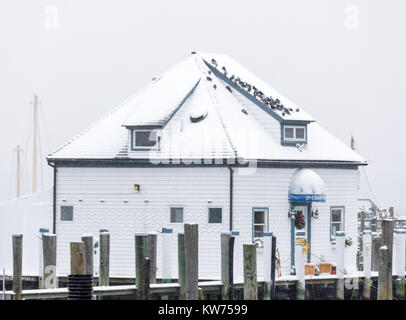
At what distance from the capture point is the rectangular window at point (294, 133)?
44.7m

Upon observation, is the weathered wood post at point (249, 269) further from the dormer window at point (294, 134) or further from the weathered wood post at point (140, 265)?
the dormer window at point (294, 134)

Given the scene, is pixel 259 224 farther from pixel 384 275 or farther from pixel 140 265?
pixel 140 265

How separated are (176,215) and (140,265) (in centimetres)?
917

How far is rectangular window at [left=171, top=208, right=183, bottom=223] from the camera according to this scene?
42.5 m

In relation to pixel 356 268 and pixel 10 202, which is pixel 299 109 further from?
pixel 10 202

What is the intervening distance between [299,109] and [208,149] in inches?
205

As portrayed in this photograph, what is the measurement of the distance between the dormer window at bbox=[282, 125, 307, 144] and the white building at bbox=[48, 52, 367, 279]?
1.9 inches

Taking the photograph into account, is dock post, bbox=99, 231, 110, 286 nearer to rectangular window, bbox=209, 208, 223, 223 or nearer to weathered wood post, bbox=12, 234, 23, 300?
weathered wood post, bbox=12, 234, 23, 300

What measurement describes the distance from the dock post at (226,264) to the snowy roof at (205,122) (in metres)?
7.41

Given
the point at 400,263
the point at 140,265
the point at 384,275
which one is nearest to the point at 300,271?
the point at 384,275

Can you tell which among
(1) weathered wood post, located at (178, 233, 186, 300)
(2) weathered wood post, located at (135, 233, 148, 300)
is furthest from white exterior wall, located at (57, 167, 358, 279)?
(2) weathered wood post, located at (135, 233, 148, 300)

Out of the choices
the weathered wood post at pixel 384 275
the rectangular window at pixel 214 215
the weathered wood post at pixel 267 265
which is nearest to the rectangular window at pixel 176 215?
the rectangular window at pixel 214 215

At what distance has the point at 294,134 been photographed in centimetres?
4488
